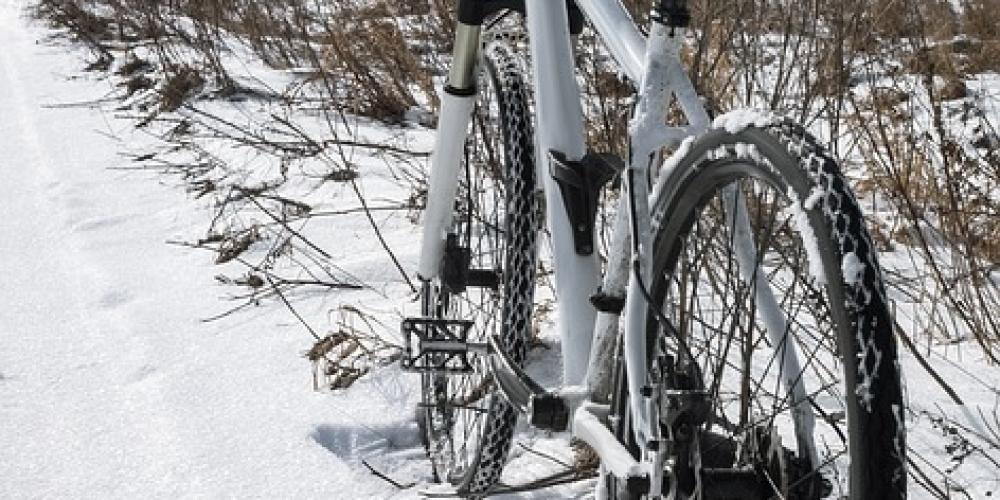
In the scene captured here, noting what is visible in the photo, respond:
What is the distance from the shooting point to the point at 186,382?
265 cm

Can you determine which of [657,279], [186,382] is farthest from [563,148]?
[186,382]

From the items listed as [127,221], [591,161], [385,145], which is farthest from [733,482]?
[127,221]

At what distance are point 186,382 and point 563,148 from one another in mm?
1337

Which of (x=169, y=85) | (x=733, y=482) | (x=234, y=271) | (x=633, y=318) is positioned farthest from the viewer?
(x=169, y=85)

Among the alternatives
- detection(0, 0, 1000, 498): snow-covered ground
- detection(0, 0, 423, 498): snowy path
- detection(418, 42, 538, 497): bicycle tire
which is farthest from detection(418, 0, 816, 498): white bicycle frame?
detection(0, 0, 423, 498): snowy path

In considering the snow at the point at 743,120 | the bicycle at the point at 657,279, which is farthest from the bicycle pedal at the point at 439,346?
the snow at the point at 743,120

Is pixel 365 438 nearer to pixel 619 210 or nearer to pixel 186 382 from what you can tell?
pixel 186 382

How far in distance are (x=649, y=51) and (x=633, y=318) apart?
27 cm

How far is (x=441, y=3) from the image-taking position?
407 centimetres

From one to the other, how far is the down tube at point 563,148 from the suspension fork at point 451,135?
313 mm

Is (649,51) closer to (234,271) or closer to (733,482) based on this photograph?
(733,482)

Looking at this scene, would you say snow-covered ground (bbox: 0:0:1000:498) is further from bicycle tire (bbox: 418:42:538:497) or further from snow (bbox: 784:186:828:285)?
snow (bbox: 784:186:828:285)

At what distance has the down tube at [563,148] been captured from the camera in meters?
1.58

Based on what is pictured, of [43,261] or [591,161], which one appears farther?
[43,261]
